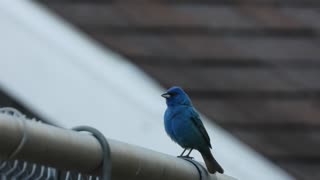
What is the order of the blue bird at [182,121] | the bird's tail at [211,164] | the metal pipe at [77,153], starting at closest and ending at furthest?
the metal pipe at [77,153] < the bird's tail at [211,164] < the blue bird at [182,121]

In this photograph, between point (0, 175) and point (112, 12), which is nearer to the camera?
point (0, 175)

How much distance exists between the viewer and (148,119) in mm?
4652

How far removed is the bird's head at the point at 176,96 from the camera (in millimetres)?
3496

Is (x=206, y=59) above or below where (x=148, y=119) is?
→ above

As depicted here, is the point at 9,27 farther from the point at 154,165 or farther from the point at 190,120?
the point at 154,165

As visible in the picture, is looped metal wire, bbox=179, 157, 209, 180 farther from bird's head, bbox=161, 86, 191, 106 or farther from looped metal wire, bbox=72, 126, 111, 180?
bird's head, bbox=161, 86, 191, 106

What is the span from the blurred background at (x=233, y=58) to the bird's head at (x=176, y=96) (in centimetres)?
120

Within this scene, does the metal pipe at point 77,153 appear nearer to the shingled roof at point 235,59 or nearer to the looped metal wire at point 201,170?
the looped metal wire at point 201,170

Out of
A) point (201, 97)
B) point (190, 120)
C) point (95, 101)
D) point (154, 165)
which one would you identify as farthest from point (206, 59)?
point (154, 165)

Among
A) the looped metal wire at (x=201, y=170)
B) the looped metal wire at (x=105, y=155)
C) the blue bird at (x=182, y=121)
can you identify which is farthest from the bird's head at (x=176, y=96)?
the looped metal wire at (x=105, y=155)

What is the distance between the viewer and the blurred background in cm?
479

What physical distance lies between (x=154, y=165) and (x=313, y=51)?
283 centimetres

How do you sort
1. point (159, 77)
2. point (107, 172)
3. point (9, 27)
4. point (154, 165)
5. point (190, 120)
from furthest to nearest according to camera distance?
1. point (159, 77)
2. point (9, 27)
3. point (190, 120)
4. point (154, 165)
5. point (107, 172)

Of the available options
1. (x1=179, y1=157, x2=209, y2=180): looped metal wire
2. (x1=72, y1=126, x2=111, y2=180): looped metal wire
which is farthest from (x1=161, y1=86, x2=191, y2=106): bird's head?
(x1=72, y1=126, x2=111, y2=180): looped metal wire
